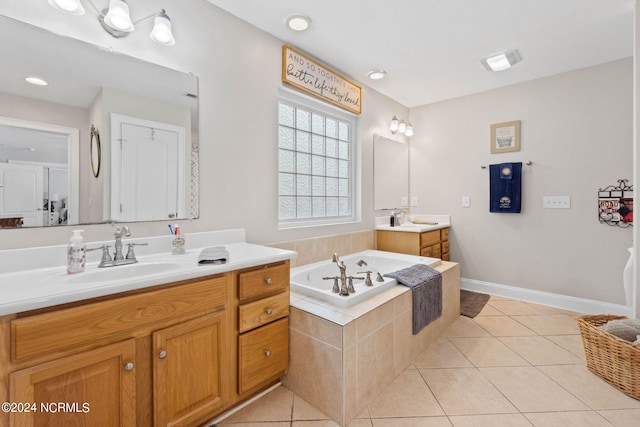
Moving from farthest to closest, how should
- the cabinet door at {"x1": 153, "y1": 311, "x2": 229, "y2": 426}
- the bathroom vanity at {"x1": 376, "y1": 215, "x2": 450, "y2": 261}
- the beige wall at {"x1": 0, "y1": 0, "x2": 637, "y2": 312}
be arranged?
the bathroom vanity at {"x1": 376, "y1": 215, "x2": 450, "y2": 261} < the beige wall at {"x1": 0, "y1": 0, "x2": 637, "y2": 312} < the cabinet door at {"x1": 153, "y1": 311, "x2": 229, "y2": 426}

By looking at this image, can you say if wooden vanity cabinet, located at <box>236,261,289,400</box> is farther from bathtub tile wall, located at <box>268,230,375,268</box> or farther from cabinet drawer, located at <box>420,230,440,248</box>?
cabinet drawer, located at <box>420,230,440,248</box>

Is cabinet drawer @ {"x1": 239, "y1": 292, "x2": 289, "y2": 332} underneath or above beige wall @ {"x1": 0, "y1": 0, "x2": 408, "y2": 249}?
underneath

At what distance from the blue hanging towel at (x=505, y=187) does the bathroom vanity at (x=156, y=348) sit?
2.64 m

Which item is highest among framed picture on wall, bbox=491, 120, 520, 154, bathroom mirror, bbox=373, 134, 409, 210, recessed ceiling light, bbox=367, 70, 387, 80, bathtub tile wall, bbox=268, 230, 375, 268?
recessed ceiling light, bbox=367, 70, 387, 80

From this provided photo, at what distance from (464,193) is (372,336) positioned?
8.42ft

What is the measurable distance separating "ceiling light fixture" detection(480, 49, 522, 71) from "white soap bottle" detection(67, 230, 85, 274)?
3.25 metres

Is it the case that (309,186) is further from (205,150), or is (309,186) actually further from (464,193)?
(464,193)

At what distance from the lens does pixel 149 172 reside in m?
1.64

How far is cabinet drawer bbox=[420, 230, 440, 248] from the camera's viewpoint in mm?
3080

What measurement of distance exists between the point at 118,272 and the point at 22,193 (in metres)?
0.52

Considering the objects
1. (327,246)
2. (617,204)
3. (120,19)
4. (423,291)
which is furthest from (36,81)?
(617,204)

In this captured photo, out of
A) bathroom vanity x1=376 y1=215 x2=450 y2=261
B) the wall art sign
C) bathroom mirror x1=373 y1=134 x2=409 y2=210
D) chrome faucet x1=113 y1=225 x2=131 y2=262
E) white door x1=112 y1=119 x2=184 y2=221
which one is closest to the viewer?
chrome faucet x1=113 y1=225 x2=131 y2=262

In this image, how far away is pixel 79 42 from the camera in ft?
4.66

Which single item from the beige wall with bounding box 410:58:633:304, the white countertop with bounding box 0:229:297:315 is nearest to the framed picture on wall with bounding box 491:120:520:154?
the beige wall with bounding box 410:58:633:304
